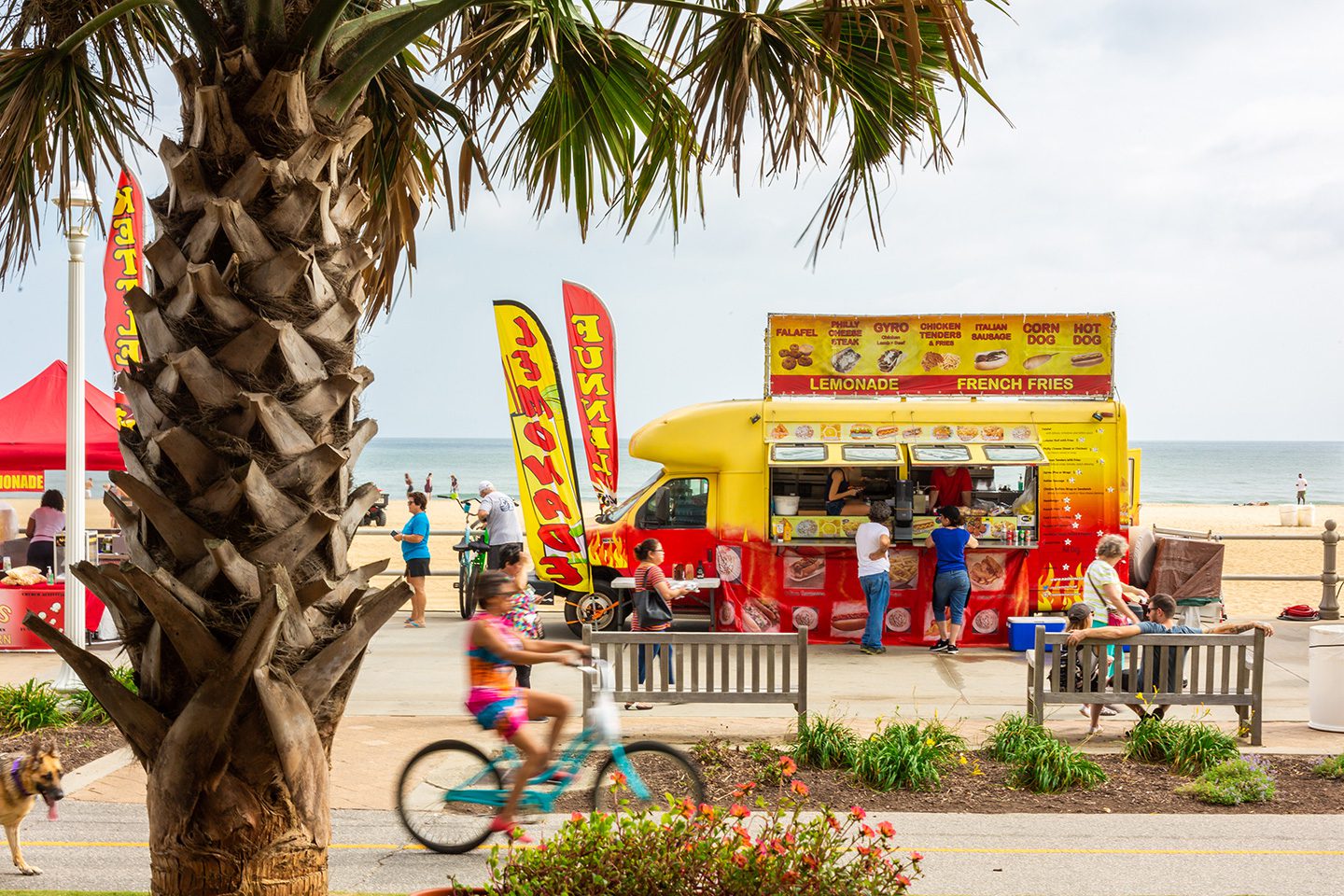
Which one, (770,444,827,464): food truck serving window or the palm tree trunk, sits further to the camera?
(770,444,827,464): food truck serving window

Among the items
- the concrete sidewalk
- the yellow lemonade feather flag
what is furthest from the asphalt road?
the yellow lemonade feather flag

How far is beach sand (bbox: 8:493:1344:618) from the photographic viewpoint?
823 inches

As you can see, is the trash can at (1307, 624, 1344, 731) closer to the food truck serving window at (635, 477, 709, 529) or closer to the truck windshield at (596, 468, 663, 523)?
the food truck serving window at (635, 477, 709, 529)

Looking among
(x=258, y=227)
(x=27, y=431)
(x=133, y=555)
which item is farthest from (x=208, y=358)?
(x=27, y=431)

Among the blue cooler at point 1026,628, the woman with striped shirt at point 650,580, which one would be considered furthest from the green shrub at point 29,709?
the blue cooler at point 1026,628

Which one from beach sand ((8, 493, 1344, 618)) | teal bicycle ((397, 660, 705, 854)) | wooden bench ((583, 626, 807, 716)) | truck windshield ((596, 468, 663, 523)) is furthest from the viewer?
beach sand ((8, 493, 1344, 618))

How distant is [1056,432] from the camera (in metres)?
14.3

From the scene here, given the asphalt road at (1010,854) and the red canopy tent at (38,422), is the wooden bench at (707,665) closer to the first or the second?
the asphalt road at (1010,854)

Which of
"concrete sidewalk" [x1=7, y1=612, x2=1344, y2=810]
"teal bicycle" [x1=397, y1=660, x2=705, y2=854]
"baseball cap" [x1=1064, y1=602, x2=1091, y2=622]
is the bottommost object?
"concrete sidewalk" [x1=7, y1=612, x2=1344, y2=810]

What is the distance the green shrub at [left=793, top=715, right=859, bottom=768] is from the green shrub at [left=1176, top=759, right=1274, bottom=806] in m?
2.12

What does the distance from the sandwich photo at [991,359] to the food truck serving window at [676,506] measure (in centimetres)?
365

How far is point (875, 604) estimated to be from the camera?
13680 mm

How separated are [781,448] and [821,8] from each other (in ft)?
30.8

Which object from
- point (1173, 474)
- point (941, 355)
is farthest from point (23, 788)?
point (1173, 474)
